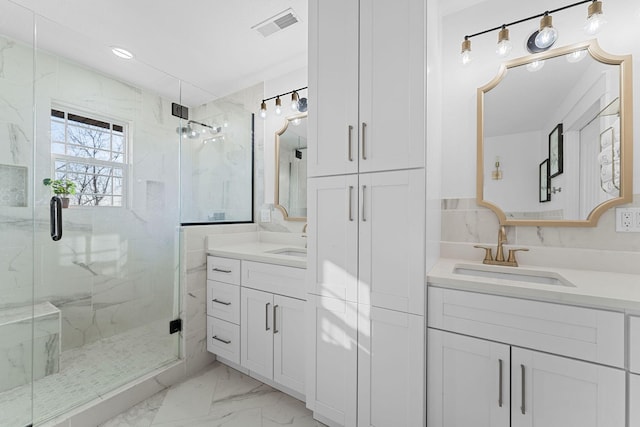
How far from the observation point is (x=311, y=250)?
5.08ft

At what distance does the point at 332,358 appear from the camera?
146 cm

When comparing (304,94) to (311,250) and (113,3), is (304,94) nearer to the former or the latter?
(113,3)

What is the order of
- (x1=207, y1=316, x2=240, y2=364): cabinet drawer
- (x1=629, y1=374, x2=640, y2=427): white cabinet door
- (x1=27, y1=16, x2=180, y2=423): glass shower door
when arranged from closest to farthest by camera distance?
(x1=629, y1=374, x2=640, y2=427): white cabinet door → (x1=27, y1=16, x2=180, y2=423): glass shower door → (x1=207, y1=316, x2=240, y2=364): cabinet drawer

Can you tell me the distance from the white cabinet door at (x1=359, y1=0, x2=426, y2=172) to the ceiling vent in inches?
28.9

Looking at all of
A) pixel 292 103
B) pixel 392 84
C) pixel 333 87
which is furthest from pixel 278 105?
pixel 392 84

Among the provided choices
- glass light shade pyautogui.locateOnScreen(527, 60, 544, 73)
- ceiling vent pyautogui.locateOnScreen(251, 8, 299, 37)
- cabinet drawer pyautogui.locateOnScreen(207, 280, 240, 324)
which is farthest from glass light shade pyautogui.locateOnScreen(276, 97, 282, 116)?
glass light shade pyautogui.locateOnScreen(527, 60, 544, 73)

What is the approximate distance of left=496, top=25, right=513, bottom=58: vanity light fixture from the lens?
1510 millimetres

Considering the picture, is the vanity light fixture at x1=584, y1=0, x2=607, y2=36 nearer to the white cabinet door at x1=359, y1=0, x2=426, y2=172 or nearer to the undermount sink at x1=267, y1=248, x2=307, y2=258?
the white cabinet door at x1=359, y1=0, x2=426, y2=172

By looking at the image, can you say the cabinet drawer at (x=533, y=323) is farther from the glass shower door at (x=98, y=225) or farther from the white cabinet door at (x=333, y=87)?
the glass shower door at (x=98, y=225)

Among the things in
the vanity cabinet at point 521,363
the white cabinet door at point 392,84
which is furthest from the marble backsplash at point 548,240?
the white cabinet door at point 392,84

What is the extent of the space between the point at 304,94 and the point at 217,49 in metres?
0.81

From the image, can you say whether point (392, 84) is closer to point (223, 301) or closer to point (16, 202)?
point (223, 301)

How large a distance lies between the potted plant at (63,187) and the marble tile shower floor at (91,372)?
3.49 feet

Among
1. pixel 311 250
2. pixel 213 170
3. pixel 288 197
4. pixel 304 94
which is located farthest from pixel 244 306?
pixel 304 94
